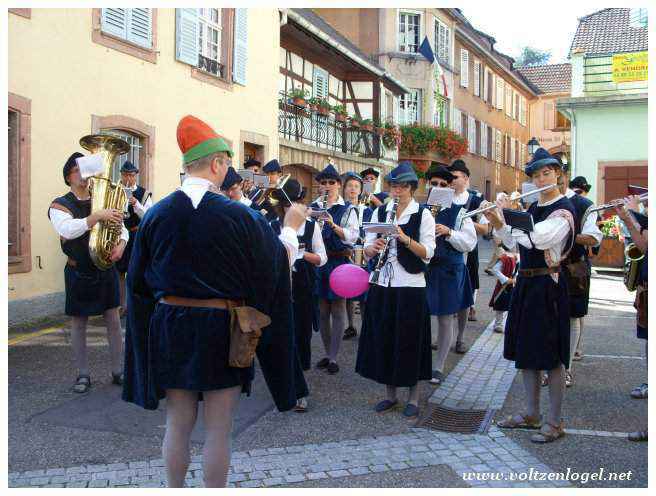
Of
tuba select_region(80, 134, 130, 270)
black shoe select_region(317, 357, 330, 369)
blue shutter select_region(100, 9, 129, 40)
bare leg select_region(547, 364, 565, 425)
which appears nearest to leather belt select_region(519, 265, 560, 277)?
bare leg select_region(547, 364, 565, 425)

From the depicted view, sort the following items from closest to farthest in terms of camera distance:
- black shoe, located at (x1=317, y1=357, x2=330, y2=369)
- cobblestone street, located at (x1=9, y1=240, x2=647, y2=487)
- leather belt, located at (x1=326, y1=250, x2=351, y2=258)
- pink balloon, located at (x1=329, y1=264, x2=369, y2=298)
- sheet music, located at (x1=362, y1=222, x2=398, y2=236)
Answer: cobblestone street, located at (x1=9, y1=240, x2=647, y2=487) < sheet music, located at (x1=362, y1=222, x2=398, y2=236) < pink balloon, located at (x1=329, y1=264, x2=369, y2=298) < black shoe, located at (x1=317, y1=357, x2=330, y2=369) < leather belt, located at (x1=326, y1=250, x2=351, y2=258)

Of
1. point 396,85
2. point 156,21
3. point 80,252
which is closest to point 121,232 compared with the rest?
point 80,252

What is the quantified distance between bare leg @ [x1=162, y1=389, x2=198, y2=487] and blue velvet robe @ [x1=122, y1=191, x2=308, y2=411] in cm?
8

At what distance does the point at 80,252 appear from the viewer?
583 centimetres

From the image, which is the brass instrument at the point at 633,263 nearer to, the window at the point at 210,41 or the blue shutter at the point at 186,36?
the blue shutter at the point at 186,36

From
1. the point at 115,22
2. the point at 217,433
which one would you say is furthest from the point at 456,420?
the point at 115,22

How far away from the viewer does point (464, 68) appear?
34094 mm

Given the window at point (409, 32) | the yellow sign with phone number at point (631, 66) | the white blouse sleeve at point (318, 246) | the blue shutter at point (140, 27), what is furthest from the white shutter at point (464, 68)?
the white blouse sleeve at point (318, 246)

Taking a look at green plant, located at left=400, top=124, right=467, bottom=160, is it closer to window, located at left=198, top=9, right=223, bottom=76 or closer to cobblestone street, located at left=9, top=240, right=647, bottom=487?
window, located at left=198, top=9, right=223, bottom=76

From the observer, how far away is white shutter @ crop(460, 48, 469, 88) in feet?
111

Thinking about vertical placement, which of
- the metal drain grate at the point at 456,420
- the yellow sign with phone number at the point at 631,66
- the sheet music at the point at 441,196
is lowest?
the metal drain grate at the point at 456,420

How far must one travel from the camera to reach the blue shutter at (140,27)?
36.6 ft

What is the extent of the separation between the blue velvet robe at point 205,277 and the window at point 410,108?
25369 millimetres
